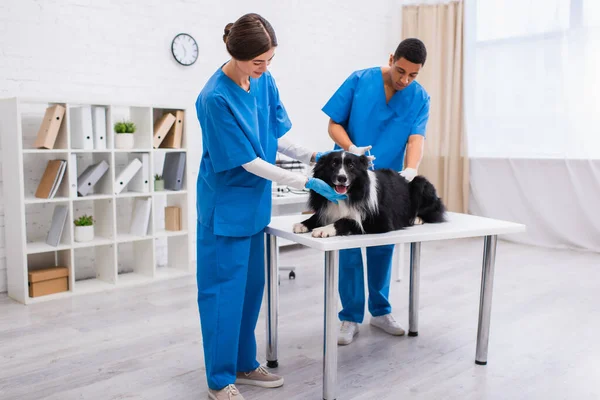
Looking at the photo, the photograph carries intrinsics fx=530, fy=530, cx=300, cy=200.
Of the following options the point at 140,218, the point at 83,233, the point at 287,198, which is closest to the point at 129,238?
the point at 140,218

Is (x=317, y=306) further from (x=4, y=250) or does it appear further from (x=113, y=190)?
(x=4, y=250)

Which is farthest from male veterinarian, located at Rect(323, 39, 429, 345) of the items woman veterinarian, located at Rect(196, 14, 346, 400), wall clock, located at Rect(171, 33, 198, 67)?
wall clock, located at Rect(171, 33, 198, 67)

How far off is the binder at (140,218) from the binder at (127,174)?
20 centimetres

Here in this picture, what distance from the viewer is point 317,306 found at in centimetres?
333

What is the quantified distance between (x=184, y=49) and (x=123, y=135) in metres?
1.01

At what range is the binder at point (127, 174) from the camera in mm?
3730

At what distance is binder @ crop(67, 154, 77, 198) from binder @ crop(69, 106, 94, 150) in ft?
0.35

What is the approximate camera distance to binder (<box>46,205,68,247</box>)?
3.48 metres

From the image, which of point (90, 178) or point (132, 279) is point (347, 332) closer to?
point (132, 279)

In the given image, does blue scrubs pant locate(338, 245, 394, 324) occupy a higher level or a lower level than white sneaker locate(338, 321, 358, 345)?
higher

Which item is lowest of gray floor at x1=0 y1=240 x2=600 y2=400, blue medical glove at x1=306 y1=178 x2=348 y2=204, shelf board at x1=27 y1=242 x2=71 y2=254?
gray floor at x1=0 y1=240 x2=600 y2=400

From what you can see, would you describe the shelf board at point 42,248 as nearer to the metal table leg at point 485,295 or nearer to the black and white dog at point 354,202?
the black and white dog at point 354,202

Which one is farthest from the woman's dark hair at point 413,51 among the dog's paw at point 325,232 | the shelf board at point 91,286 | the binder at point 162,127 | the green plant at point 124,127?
the shelf board at point 91,286

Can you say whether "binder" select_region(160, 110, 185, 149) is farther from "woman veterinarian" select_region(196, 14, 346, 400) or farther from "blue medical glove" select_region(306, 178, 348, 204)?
"blue medical glove" select_region(306, 178, 348, 204)
